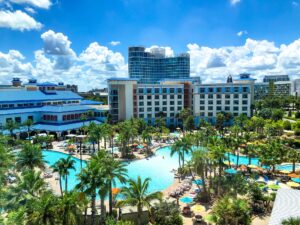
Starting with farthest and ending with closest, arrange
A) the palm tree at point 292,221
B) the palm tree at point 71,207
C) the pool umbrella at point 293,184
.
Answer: the pool umbrella at point 293,184 < the palm tree at point 71,207 < the palm tree at point 292,221

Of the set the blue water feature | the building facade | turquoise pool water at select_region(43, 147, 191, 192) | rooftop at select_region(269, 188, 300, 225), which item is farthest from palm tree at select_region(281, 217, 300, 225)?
the building facade

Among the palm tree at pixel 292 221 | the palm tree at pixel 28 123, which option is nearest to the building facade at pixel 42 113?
the palm tree at pixel 28 123

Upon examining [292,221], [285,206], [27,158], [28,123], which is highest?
[27,158]

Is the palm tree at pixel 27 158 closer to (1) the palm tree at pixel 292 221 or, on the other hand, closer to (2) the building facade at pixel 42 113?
(1) the palm tree at pixel 292 221

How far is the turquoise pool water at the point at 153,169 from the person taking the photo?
41178mm

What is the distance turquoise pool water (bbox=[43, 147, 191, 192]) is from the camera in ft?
135

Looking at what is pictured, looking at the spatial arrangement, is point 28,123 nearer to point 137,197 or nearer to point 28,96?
point 28,96

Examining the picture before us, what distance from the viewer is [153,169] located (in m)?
48.3

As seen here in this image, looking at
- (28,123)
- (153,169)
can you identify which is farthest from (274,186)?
(28,123)

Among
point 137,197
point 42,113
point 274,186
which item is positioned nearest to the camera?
point 137,197

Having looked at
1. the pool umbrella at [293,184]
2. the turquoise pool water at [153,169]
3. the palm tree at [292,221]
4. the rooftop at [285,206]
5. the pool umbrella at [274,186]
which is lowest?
the turquoise pool water at [153,169]

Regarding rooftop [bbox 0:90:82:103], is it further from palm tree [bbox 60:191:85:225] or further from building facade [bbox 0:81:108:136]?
palm tree [bbox 60:191:85:225]

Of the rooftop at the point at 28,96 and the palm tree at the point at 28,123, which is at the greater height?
the rooftop at the point at 28,96

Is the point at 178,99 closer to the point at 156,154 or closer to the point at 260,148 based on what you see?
the point at 156,154
